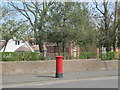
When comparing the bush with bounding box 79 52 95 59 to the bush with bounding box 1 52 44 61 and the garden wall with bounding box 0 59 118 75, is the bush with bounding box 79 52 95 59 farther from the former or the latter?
the bush with bounding box 1 52 44 61

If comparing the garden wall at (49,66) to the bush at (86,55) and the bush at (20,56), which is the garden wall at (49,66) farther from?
the bush at (86,55)

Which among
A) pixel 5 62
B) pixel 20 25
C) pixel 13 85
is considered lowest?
pixel 13 85

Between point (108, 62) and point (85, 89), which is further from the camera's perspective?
point (108, 62)

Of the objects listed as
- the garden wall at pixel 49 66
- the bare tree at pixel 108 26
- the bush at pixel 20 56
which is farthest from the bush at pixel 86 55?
the bare tree at pixel 108 26

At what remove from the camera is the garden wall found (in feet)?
45.7

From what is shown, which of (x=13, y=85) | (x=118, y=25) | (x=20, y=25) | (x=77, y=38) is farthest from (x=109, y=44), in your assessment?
(x=13, y=85)

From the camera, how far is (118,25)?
2808 cm

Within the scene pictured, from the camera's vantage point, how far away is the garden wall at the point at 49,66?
45.7 ft

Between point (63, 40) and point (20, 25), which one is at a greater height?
point (20, 25)

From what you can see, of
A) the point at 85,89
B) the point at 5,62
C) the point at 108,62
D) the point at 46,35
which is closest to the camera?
the point at 85,89

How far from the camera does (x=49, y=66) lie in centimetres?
1515

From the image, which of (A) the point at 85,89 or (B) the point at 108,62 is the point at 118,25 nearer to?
(B) the point at 108,62

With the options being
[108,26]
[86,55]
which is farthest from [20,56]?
[108,26]

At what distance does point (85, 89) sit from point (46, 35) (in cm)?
1198
